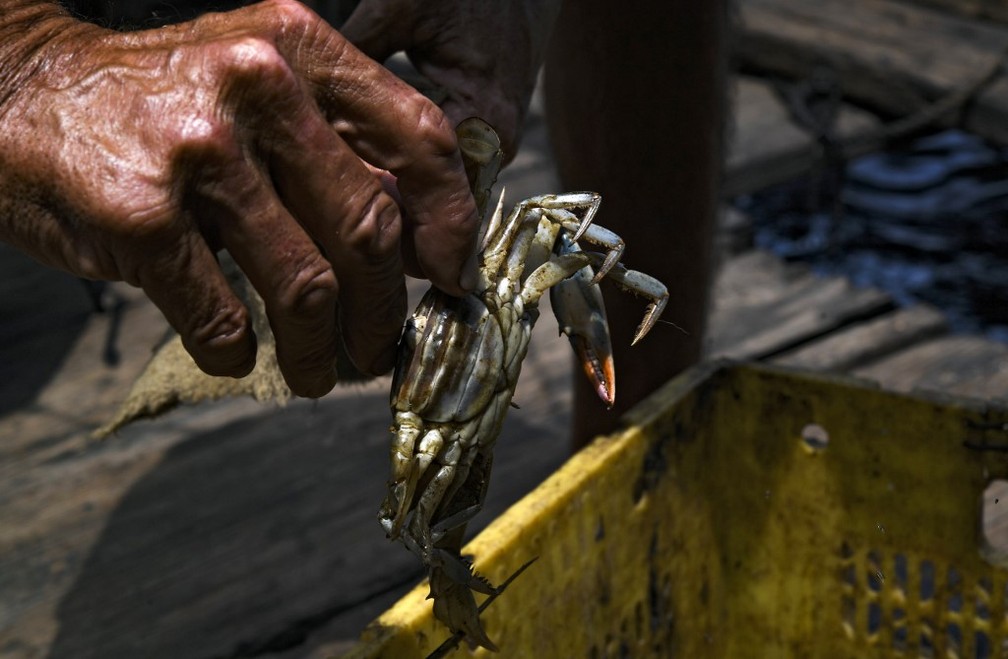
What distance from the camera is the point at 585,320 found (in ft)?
6.32

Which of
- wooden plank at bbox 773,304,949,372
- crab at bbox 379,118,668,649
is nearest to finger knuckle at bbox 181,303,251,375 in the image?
crab at bbox 379,118,668,649

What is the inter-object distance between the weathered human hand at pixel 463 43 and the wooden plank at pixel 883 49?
3.35m

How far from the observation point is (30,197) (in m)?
1.38

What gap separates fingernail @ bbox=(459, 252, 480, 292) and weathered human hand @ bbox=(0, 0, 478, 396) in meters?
0.04

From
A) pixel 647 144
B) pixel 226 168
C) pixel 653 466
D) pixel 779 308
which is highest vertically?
pixel 226 168

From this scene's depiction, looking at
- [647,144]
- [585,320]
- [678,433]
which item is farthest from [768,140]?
[585,320]

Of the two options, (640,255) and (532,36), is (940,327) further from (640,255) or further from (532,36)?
(532,36)

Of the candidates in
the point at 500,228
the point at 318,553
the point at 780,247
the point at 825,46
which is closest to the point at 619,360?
the point at 318,553

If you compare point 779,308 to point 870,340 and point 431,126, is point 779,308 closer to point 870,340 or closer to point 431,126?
point 870,340

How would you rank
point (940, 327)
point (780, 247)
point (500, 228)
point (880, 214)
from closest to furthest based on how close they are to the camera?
point (500, 228) → point (940, 327) → point (780, 247) → point (880, 214)

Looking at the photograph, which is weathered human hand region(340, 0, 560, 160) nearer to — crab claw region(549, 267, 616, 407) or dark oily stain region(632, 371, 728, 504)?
crab claw region(549, 267, 616, 407)

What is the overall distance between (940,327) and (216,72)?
8.65ft

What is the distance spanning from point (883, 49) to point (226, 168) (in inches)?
180

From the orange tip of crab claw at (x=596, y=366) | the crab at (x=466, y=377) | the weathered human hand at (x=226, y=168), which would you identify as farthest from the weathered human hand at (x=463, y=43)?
the weathered human hand at (x=226, y=168)
